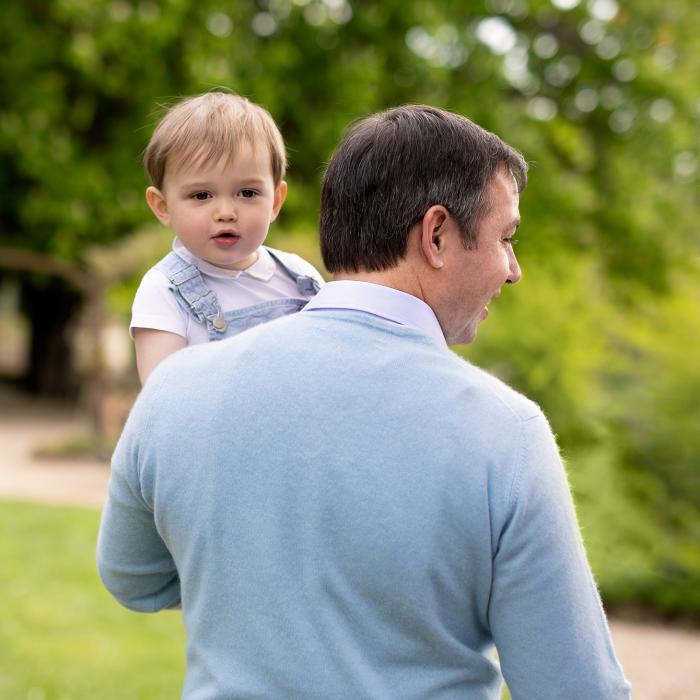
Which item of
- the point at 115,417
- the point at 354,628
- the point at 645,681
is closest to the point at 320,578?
the point at 354,628

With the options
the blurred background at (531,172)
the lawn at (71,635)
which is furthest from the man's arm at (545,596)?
the blurred background at (531,172)

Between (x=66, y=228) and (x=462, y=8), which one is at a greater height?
(x=462, y=8)

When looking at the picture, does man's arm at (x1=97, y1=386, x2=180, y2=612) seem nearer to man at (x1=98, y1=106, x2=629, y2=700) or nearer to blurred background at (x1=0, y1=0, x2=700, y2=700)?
man at (x1=98, y1=106, x2=629, y2=700)

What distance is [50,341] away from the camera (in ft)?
74.0

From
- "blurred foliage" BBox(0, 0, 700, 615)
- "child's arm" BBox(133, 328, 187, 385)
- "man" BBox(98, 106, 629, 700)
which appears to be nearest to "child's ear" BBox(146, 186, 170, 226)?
"child's arm" BBox(133, 328, 187, 385)

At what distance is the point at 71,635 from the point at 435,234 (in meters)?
5.46

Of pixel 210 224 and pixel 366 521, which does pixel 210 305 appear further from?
pixel 366 521

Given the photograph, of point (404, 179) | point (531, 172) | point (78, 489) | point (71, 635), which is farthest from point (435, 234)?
point (531, 172)

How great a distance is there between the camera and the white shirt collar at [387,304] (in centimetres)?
160

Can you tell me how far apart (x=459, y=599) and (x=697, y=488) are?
797 centimetres

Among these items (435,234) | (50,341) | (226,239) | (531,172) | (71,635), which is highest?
(435,234)

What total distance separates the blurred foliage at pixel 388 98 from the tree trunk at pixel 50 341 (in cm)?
438

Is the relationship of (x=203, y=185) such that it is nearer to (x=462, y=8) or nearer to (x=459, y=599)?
(x=459, y=599)

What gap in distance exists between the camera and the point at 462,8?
1567 cm
